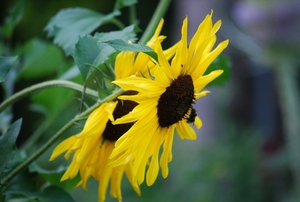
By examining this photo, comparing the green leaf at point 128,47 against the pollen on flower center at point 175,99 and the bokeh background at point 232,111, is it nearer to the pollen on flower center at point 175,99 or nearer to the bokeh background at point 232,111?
the pollen on flower center at point 175,99

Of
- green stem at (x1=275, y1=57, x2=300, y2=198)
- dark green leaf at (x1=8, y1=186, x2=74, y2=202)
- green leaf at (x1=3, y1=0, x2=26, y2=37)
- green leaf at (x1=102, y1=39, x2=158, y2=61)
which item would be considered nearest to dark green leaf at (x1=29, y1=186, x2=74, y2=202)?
dark green leaf at (x1=8, y1=186, x2=74, y2=202)

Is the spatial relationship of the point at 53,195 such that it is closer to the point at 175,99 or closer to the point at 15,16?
the point at 175,99

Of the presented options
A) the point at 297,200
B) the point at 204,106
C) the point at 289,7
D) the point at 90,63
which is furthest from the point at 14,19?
the point at 204,106

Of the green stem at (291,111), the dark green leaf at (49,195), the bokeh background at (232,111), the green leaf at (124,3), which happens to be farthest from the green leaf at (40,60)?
the green stem at (291,111)

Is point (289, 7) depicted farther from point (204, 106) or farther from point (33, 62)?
point (33, 62)

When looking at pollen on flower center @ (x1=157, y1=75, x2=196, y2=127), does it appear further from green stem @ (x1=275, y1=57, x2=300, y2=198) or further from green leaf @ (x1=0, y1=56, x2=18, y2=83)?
green stem @ (x1=275, y1=57, x2=300, y2=198)
